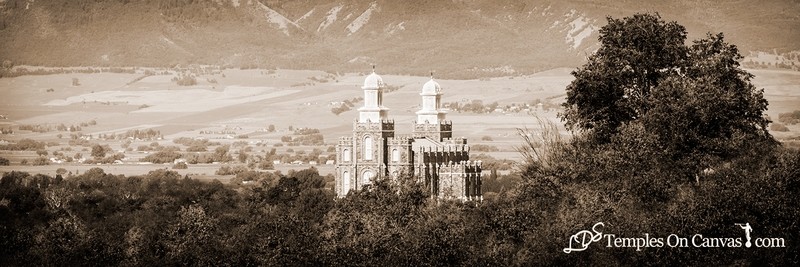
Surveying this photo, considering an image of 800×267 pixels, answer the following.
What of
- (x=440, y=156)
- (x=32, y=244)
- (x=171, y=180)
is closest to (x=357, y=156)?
(x=440, y=156)

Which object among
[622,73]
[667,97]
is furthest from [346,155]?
[667,97]

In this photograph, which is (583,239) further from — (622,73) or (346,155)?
(346,155)

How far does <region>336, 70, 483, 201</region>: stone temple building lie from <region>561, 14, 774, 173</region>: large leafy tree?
38266 mm

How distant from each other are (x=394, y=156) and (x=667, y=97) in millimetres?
47994

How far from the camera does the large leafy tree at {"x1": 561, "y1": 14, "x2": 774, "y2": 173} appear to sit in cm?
6844

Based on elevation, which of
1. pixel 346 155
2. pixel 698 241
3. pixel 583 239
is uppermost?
pixel 346 155

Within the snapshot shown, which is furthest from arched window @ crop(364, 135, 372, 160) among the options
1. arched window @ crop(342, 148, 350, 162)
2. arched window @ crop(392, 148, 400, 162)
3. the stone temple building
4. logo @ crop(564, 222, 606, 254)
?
logo @ crop(564, 222, 606, 254)

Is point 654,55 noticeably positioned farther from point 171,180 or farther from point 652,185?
point 171,180

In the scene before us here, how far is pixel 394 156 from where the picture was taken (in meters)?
116

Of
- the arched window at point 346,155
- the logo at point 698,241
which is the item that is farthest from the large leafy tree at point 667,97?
the arched window at point 346,155

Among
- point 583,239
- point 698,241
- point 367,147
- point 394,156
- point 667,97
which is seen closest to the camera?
point 698,241

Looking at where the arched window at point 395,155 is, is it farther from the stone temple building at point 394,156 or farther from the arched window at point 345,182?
the arched window at point 345,182

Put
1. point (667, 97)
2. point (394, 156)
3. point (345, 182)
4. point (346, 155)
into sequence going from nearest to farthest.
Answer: point (667, 97) < point (394, 156) < point (345, 182) < point (346, 155)

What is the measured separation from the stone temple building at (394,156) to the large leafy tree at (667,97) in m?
38.3
